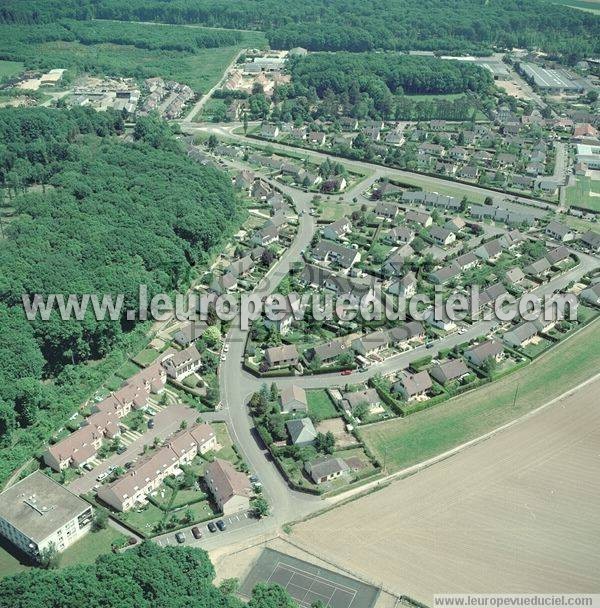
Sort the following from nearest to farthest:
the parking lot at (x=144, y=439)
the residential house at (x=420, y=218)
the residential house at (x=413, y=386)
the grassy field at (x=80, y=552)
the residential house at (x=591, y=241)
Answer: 1. the grassy field at (x=80, y=552)
2. the parking lot at (x=144, y=439)
3. the residential house at (x=413, y=386)
4. the residential house at (x=591, y=241)
5. the residential house at (x=420, y=218)

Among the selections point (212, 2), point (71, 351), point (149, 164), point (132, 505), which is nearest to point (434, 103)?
point (149, 164)

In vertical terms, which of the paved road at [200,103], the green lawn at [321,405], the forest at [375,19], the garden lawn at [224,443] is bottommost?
the garden lawn at [224,443]

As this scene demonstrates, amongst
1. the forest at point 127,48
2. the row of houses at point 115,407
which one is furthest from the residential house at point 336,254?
the forest at point 127,48

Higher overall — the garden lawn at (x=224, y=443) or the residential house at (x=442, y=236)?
the residential house at (x=442, y=236)

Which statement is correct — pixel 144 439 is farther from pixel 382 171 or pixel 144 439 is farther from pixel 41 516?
pixel 382 171

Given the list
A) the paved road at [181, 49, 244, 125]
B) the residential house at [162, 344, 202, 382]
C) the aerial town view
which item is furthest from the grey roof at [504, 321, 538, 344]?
the paved road at [181, 49, 244, 125]

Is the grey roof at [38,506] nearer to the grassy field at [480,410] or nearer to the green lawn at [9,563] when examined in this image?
the green lawn at [9,563]

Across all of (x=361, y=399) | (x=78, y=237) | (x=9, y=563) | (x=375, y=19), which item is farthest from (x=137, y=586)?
(x=375, y=19)

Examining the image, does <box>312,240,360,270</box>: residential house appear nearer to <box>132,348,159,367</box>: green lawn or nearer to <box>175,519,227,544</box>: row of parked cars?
<box>132,348,159,367</box>: green lawn
